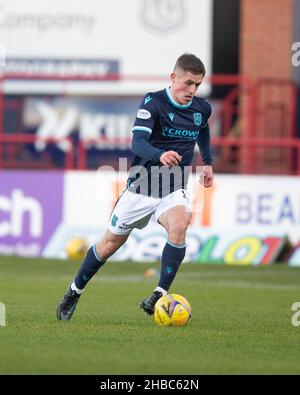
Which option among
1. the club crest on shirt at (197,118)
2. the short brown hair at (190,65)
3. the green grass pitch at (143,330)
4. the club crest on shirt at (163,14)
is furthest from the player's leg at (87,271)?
the club crest on shirt at (163,14)

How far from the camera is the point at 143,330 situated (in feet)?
30.2

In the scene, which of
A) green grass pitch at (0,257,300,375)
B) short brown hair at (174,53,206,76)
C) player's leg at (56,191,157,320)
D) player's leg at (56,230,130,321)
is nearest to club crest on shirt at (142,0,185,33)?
green grass pitch at (0,257,300,375)

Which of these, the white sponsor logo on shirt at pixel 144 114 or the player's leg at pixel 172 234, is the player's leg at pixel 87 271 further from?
the white sponsor logo on shirt at pixel 144 114

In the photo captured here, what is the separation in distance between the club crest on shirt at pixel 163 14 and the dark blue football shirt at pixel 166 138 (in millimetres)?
13210

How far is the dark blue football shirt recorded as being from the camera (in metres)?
9.83

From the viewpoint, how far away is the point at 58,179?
1845 cm

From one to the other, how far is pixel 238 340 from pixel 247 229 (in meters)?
9.17

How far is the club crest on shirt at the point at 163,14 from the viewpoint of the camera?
23.0 metres

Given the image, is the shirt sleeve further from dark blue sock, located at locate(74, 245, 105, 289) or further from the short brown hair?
dark blue sock, located at locate(74, 245, 105, 289)

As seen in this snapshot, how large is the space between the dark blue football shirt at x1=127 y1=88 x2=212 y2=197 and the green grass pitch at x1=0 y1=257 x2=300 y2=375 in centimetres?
122

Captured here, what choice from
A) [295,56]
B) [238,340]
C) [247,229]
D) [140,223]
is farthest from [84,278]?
[295,56]
